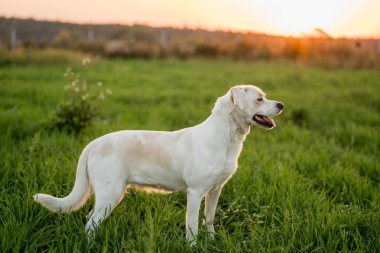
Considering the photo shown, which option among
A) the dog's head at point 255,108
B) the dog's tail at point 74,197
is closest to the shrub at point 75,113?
the dog's tail at point 74,197

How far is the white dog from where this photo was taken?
3498 mm

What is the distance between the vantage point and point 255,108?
12.2 ft

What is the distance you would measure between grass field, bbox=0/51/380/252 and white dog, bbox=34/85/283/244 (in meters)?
0.24

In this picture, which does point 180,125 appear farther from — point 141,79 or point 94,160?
point 141,79

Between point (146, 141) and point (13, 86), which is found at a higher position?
point (146, 141)

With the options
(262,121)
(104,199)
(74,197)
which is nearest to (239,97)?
(262,121)

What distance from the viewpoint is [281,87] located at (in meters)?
13.3

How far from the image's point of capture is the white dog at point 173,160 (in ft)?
11.5

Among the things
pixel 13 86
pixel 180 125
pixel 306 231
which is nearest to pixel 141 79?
pixel 13 86

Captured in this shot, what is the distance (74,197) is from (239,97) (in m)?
1.87

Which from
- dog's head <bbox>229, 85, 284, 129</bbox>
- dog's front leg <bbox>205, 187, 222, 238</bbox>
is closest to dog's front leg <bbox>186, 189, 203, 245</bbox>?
dog's front leg <bbox>205, 187, 222, 238</bbox>

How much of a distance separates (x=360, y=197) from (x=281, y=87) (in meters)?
9.07

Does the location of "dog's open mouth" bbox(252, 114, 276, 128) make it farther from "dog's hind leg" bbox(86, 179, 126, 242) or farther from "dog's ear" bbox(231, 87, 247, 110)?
"dog's hind leg" bbox(86, 179, 126, 242)

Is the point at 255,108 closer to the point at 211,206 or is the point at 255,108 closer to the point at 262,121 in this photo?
the point at 262,121
